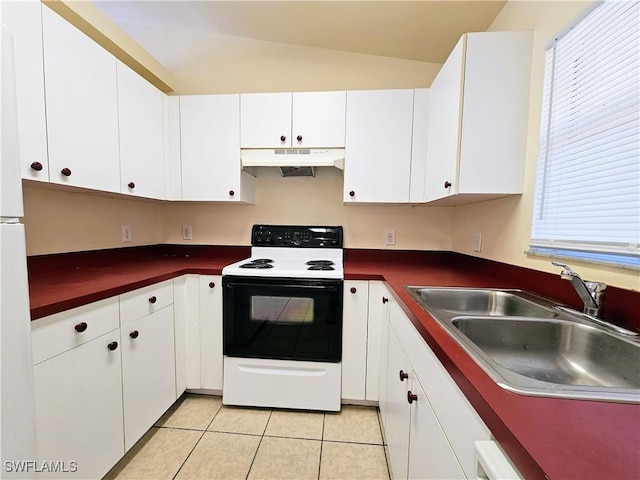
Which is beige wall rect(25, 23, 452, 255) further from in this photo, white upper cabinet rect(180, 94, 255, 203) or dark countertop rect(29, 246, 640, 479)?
white upper cabinet rect(180, 94, 255, 203)

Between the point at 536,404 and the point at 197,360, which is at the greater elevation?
the point at 536,404

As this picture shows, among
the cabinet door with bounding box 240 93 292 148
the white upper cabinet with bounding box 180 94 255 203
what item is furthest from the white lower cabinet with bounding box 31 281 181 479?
the cabinet door with bounding box 240 93 292 148

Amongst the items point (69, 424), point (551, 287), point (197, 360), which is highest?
point (551, 287)

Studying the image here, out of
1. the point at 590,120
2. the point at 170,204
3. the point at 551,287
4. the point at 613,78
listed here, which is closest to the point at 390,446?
the point at 551,287

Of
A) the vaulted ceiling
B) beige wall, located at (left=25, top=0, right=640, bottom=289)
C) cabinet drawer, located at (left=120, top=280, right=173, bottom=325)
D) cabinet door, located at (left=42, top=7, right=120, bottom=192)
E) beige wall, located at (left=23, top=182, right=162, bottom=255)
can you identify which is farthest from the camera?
beige wall, located at (left=25, top=0, right=640, bottom=289)

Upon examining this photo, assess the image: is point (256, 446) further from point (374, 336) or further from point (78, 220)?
point (78, 220)

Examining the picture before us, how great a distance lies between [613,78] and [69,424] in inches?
90.6

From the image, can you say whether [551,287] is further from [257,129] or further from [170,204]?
[170,204]

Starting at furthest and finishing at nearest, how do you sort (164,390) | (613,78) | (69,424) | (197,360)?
(197,360), (164,390), (69,424), (613,78)

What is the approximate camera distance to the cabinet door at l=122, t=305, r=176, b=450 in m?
1.30

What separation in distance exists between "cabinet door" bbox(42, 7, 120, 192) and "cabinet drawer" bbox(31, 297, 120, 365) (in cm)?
60

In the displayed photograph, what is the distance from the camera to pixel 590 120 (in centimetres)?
97

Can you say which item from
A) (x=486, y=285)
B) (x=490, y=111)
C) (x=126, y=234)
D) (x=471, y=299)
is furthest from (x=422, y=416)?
(x=126, y=234)

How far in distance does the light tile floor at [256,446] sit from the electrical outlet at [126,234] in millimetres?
1214
